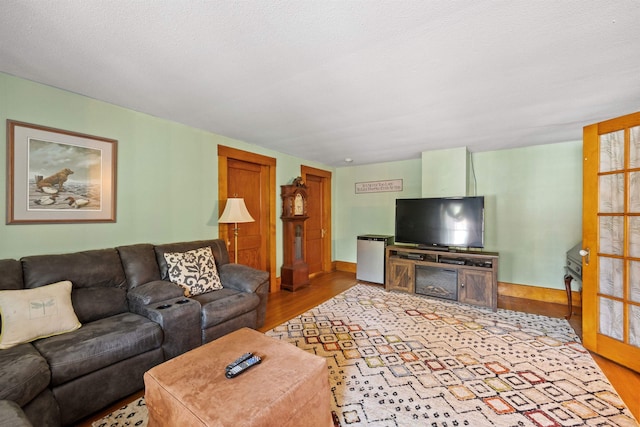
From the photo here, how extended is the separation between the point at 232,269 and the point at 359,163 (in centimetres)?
334

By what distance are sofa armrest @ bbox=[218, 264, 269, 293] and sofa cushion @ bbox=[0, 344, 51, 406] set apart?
1.46 m

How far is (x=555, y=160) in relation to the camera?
11.7ft

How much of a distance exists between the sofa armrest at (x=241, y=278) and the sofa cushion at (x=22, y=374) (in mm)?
1456

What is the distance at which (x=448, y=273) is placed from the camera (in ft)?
11.7

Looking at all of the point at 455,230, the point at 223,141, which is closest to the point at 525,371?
the point at 455,230

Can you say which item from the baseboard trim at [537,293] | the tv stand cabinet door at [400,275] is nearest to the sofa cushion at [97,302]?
the tv stand cabinet door at [400,275]

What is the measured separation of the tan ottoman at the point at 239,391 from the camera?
3.46 feet

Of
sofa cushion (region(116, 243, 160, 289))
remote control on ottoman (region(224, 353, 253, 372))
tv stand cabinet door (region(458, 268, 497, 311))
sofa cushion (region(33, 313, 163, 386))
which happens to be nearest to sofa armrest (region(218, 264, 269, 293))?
sofa cushion (region(116, 243, 160, 289))

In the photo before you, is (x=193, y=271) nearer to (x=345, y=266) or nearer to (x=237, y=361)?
(x=237, y=361)

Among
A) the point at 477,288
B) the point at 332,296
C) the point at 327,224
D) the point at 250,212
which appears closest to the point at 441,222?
the point at 477,288

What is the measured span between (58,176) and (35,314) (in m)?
1.16

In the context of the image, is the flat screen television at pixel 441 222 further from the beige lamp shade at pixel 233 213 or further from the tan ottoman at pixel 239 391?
the tan ottoman at pixel 239 391

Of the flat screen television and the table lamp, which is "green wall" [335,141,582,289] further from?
the table lamp

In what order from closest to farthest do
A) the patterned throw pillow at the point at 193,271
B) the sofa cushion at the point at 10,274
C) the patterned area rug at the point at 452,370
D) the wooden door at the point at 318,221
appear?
1. the patterned area rug at the point at 452,370
2. the sofa cushion at the point at 10,274
3. the patterned throw pillow at the point at 193,271
4. the wooden door at the point at 318,221
